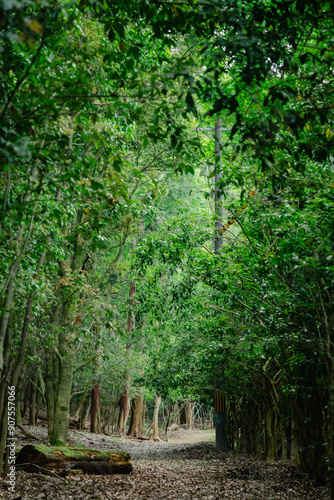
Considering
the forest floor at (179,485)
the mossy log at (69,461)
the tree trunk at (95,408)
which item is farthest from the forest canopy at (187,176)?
the tree trunk at (95,408)

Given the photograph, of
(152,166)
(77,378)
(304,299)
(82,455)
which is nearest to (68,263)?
(152,166)

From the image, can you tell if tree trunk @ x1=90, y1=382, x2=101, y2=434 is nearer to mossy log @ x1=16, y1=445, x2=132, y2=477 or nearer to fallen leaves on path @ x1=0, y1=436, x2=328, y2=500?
fallen leaves on path @ x1=0, y1=436, x2=328, y2=500

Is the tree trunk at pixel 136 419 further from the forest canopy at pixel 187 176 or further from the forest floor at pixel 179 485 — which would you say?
the forest floor at pixel 179 485

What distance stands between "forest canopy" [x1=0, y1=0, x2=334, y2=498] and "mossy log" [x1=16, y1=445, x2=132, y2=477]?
3.28 ft

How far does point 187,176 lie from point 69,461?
6933 mm

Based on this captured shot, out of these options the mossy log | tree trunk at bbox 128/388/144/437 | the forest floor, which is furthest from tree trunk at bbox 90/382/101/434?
the mossy log

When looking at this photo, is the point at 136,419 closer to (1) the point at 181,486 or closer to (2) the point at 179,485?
(2) the point at 179,485

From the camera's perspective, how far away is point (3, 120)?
12.0 feet

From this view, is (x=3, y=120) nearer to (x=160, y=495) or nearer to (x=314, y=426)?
(x=160, y=495)

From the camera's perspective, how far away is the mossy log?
8875 millimetres

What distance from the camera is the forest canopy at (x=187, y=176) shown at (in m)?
4.05

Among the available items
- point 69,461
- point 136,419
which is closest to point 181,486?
point 69,461

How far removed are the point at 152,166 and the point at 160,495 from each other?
991 centimetres

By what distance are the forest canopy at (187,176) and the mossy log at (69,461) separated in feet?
3.28
